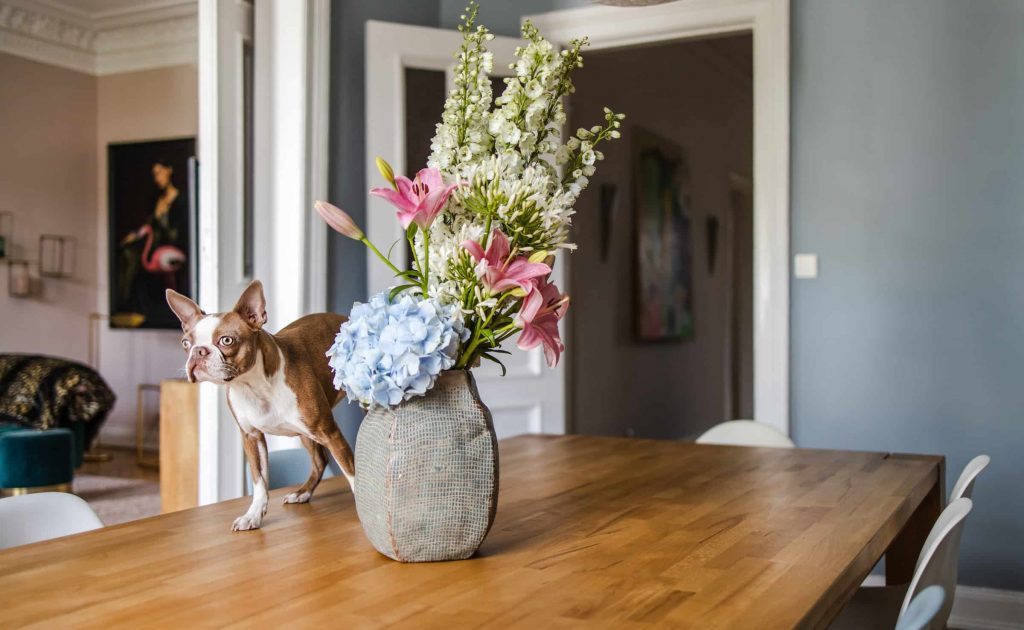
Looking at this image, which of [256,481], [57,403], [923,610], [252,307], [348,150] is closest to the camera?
[923,610]

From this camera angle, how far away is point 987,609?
3414 millimetres

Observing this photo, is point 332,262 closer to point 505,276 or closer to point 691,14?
point 691,14

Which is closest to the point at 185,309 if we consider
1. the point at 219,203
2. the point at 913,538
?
the point at 913,538

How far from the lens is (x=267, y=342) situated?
1439 mm

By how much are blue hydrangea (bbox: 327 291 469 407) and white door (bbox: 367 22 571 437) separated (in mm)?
2513

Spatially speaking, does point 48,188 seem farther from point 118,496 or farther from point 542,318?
point 542,318

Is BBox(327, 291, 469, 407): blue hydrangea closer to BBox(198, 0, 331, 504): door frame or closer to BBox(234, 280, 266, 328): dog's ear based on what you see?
BBox(234, 280, 266, 328): dog's ear

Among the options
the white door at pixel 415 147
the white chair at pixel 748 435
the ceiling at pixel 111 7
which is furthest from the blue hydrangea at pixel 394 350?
the ceiling at pixel 111 7

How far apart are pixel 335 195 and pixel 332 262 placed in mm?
277

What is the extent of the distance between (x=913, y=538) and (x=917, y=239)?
1.63 metres

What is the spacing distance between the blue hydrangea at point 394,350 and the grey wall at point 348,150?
259cm

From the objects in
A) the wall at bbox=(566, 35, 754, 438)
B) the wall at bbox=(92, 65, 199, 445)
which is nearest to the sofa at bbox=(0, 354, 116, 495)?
the wall at bbox=(92, 65, 199, 445)

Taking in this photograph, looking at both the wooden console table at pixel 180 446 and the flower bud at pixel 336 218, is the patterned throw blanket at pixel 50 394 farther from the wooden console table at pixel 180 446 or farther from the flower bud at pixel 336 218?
the flower bud at pixel 336 218

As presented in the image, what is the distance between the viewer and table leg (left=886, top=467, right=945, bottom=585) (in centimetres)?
223
